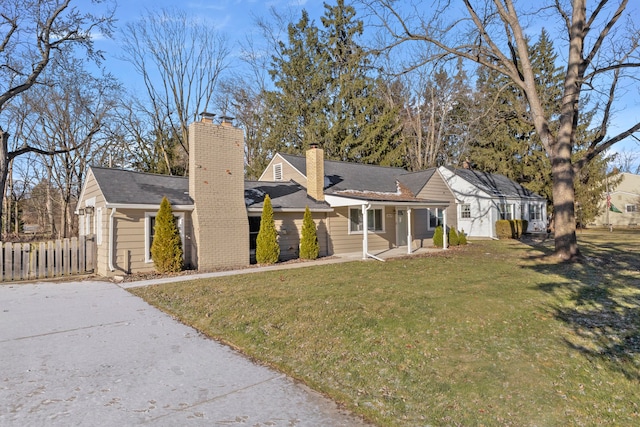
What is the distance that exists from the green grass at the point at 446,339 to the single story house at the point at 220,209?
3100 millimetres

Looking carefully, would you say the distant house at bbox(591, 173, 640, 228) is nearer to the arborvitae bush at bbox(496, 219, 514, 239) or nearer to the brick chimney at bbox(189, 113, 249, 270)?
the arborvitae bush at bbox(496, 219, 514, 239)

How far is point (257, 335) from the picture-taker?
5145 millimetres

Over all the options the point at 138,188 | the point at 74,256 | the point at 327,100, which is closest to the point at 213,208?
the point at 138,188

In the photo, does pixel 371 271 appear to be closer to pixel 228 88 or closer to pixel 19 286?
pixel 19 286

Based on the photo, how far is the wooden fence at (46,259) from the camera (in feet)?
33.5

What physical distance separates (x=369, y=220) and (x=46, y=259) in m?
11.7

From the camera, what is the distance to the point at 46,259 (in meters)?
10.7

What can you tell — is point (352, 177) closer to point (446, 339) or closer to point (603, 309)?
point (603, 309)

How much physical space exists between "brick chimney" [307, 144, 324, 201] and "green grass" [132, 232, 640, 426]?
694cm

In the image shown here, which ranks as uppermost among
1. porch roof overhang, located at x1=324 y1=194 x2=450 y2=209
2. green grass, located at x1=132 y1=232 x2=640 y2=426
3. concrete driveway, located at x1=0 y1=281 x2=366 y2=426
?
porch roof overhang, located at x1=324 y1=194 x2=450 y2=209

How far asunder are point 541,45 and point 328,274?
33899 millimetres

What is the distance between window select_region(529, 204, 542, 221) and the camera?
2666 cm

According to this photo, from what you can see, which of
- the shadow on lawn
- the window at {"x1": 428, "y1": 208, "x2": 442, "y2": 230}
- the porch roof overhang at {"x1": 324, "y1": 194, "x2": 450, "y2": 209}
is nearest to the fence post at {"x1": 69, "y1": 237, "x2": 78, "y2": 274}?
the porch roof overhang at {"x1": 324, "y1": 194, "x2": 450, "y2": 209}

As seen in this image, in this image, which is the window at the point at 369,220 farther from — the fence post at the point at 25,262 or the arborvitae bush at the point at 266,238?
the fence post at the point at 25,262
